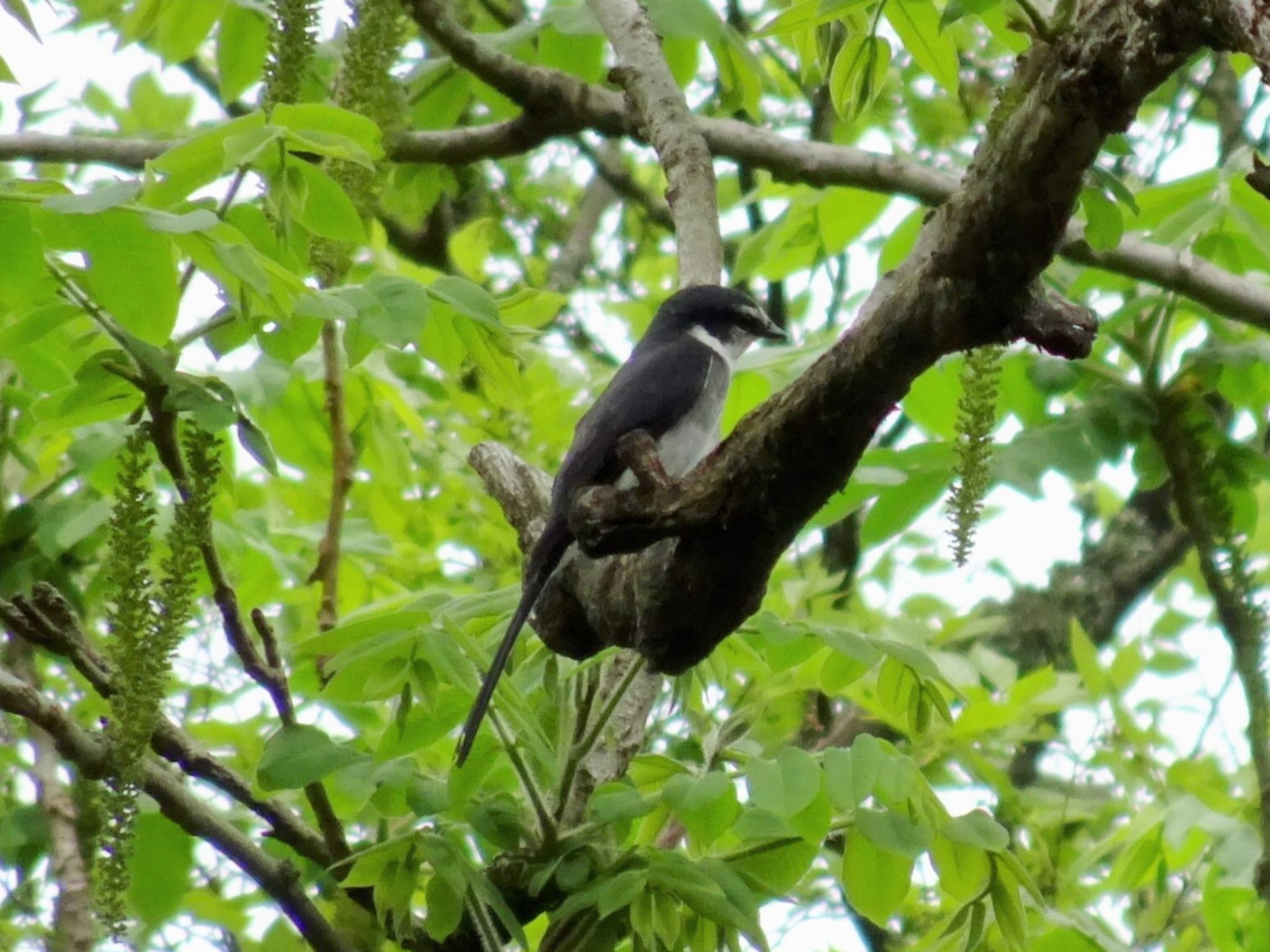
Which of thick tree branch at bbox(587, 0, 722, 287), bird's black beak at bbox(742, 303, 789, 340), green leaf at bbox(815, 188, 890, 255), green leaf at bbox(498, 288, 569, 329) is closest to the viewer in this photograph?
thick tree branch at bbox(587, 0, 722, 287)

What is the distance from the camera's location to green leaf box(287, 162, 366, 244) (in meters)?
2.41

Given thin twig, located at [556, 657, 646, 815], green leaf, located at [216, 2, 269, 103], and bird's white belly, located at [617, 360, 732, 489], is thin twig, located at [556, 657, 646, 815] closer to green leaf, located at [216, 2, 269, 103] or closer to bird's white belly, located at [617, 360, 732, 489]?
bird's white belly, located at [617, 360, 732, 489]

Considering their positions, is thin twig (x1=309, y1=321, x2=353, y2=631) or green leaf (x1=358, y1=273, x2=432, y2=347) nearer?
green leaf (x1=358, y1=273, x2=432, y2=347)

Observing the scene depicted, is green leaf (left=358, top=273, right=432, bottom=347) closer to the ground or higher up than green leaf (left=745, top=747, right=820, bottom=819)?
higher up

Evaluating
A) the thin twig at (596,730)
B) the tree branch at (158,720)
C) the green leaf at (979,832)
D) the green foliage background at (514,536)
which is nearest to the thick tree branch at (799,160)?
the green foliage background at (514,536)

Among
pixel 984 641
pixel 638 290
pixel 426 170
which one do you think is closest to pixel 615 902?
pixel 426 170

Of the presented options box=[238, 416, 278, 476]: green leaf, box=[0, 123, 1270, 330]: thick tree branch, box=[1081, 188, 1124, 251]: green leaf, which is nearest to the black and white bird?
box=[0, 123, 1270, 330]: thick tree branch

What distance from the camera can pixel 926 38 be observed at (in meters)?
2.80

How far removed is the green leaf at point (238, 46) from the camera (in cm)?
329

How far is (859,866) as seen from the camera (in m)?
2.50

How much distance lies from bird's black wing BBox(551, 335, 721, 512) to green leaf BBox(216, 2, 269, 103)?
103 centimetres

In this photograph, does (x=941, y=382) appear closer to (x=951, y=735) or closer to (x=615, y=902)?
(x=951, y=735)

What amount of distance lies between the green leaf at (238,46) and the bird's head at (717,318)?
3.37ft

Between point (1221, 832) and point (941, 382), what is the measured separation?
106cm
